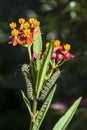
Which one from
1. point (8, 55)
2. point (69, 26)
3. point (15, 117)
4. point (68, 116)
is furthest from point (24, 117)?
point (68, 116)

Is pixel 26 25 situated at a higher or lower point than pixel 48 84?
higher

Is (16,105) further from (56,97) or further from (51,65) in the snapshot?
(51,65)

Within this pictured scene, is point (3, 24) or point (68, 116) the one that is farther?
point (3, 24)

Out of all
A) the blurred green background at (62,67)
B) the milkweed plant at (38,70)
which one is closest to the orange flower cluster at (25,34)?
the milkweed plant at (38,70)

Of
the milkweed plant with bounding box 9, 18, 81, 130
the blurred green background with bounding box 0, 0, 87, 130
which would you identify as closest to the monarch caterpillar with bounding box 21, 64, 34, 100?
the milkweed plant with bounding box 9, 18, 81, 130

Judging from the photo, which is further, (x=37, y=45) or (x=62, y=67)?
Answer: (x=62, y=67)

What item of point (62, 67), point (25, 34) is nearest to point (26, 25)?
point (25, 34)

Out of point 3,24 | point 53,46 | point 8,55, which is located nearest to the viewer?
point 53,46

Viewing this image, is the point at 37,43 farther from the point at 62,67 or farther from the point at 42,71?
the point at 62,67
